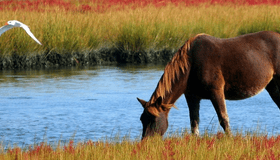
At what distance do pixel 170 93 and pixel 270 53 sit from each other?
1.52m

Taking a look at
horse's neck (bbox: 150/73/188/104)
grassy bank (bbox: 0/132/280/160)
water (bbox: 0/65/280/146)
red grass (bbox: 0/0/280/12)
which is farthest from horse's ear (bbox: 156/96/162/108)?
red grass (bbox: 0/0/280/12)

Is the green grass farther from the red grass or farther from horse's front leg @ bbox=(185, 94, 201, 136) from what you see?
horse's front leg @ bbox=(185, 94, 201, 136)

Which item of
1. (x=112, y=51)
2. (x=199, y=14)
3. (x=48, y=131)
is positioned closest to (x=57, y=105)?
(x=48, y=131)

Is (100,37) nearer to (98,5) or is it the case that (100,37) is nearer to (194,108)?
(194,108)

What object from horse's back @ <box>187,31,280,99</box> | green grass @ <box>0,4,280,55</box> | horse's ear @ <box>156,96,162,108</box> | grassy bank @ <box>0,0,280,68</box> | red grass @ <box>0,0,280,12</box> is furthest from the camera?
red grass @ <box>0,0,280,12</box>

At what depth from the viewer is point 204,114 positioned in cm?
933

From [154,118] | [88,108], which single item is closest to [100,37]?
[88,108]

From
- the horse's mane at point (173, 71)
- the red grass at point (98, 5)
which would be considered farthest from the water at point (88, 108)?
the red grass at point (98, 5)

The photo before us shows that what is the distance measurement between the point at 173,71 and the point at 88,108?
12.4 feet

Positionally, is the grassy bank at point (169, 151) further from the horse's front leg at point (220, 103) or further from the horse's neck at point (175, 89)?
the horse's neck at point (175, 89)

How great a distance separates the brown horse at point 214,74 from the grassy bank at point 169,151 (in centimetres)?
37

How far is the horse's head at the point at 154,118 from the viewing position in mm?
6031

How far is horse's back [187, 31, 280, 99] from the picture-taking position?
6457 mm

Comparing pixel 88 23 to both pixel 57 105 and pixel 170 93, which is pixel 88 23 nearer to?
pixel 57 105
